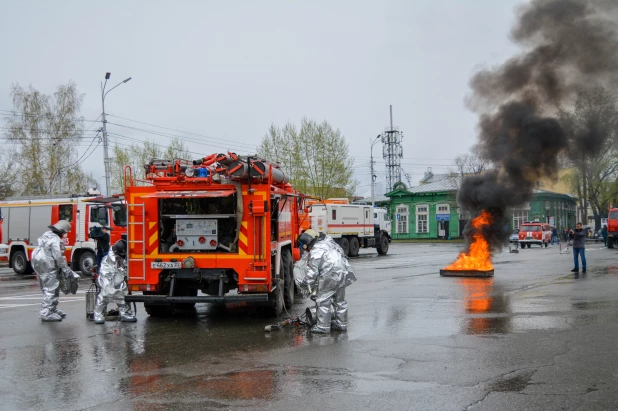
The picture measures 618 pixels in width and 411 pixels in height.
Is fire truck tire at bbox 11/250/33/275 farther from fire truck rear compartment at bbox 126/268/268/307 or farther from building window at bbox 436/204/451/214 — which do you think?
building window at bbox 436/204/451/214

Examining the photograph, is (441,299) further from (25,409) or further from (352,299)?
(25,409)

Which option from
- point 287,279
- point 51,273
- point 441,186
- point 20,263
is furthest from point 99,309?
point 441,186

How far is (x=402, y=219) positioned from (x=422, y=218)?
8.39 ft

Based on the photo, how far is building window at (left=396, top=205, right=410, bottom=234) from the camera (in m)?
69.4

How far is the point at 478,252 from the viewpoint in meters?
19.8

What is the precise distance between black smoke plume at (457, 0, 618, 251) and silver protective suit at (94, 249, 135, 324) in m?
12.5

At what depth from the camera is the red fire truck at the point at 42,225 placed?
A: 2142 centimetres

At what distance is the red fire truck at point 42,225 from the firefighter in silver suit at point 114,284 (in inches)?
437

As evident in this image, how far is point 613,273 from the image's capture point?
18750mm

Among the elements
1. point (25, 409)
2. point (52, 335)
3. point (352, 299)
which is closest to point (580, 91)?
point (352, 299)

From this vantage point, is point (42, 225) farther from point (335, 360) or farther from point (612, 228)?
point (612, 228)

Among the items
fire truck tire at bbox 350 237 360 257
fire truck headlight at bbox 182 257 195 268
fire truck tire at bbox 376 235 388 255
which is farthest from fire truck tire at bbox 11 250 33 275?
fire truck tire at bbox 376 235 388 255

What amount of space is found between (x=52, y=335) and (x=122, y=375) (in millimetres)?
3207

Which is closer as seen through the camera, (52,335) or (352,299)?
(52,335)
